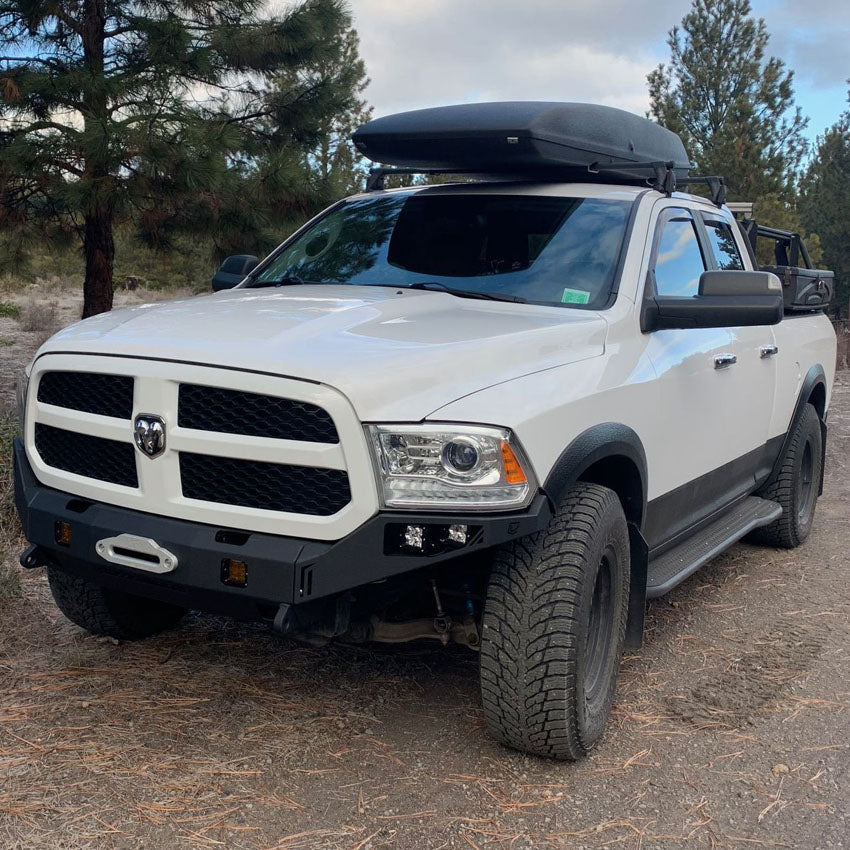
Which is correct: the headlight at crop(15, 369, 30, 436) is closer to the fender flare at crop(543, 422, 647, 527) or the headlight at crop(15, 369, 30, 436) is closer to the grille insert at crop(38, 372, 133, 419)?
the grille insert at crop(38, 372, 133, 419)

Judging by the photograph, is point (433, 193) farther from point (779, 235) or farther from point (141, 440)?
point (779, 235)

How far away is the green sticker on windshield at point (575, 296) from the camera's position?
12.4 ft

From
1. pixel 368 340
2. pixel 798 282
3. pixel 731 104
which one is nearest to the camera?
pixel 368 340

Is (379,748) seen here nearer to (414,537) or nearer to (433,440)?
(414,537)

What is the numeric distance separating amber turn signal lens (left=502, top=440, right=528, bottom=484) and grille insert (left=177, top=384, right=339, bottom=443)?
1.53 ft

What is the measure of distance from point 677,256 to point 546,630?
2.09 meters

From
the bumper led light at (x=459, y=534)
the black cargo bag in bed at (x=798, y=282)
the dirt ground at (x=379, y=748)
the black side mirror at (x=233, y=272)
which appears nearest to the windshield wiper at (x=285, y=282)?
the black side mirror at (x=233, y=272)

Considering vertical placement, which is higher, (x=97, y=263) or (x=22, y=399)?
(x=97, y=263)

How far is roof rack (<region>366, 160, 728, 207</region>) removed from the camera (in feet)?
14.8

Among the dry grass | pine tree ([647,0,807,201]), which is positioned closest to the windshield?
the dry grass

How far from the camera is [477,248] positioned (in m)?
4.16

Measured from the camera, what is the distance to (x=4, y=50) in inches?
304

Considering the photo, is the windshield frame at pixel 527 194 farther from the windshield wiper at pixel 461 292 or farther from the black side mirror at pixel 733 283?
the black side mirror at pixel 733 283

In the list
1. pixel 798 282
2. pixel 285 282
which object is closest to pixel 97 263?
pixel 285 282
